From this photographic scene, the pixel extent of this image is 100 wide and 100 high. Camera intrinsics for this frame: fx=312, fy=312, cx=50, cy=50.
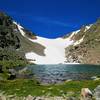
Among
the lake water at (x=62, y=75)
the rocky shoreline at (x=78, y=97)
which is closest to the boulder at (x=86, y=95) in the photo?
the rocky shoreline at (x=78, y=97)

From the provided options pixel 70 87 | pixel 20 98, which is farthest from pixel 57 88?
pixel 20 98

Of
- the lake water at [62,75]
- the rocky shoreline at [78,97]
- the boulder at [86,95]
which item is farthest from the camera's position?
the lake water at [62,75]

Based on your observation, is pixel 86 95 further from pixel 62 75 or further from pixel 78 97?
pixel 62 75

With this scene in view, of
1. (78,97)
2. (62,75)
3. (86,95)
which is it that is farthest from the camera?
(62,75)

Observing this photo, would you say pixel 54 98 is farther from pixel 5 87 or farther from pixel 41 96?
pixel 5 87

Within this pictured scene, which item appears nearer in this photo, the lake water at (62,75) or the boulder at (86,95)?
the boulder at (86,95)

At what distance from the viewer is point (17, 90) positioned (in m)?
41.5

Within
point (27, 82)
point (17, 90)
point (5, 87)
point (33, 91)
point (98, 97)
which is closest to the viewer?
point (98, 97)

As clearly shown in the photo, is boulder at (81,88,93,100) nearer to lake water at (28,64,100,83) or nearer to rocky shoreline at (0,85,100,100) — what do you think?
rocky shoreline at (0,85,100,100)

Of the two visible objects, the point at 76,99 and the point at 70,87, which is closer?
the point at 76,99

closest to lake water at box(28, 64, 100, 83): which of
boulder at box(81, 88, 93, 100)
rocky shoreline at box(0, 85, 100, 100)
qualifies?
rocky shoreline at box(0, 85, 100, 100)

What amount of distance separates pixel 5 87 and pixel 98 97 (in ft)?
54.0

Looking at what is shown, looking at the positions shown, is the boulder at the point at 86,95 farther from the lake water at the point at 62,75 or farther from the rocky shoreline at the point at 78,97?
the lake water at the point at 62,75

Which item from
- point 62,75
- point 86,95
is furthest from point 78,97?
point 62,75
